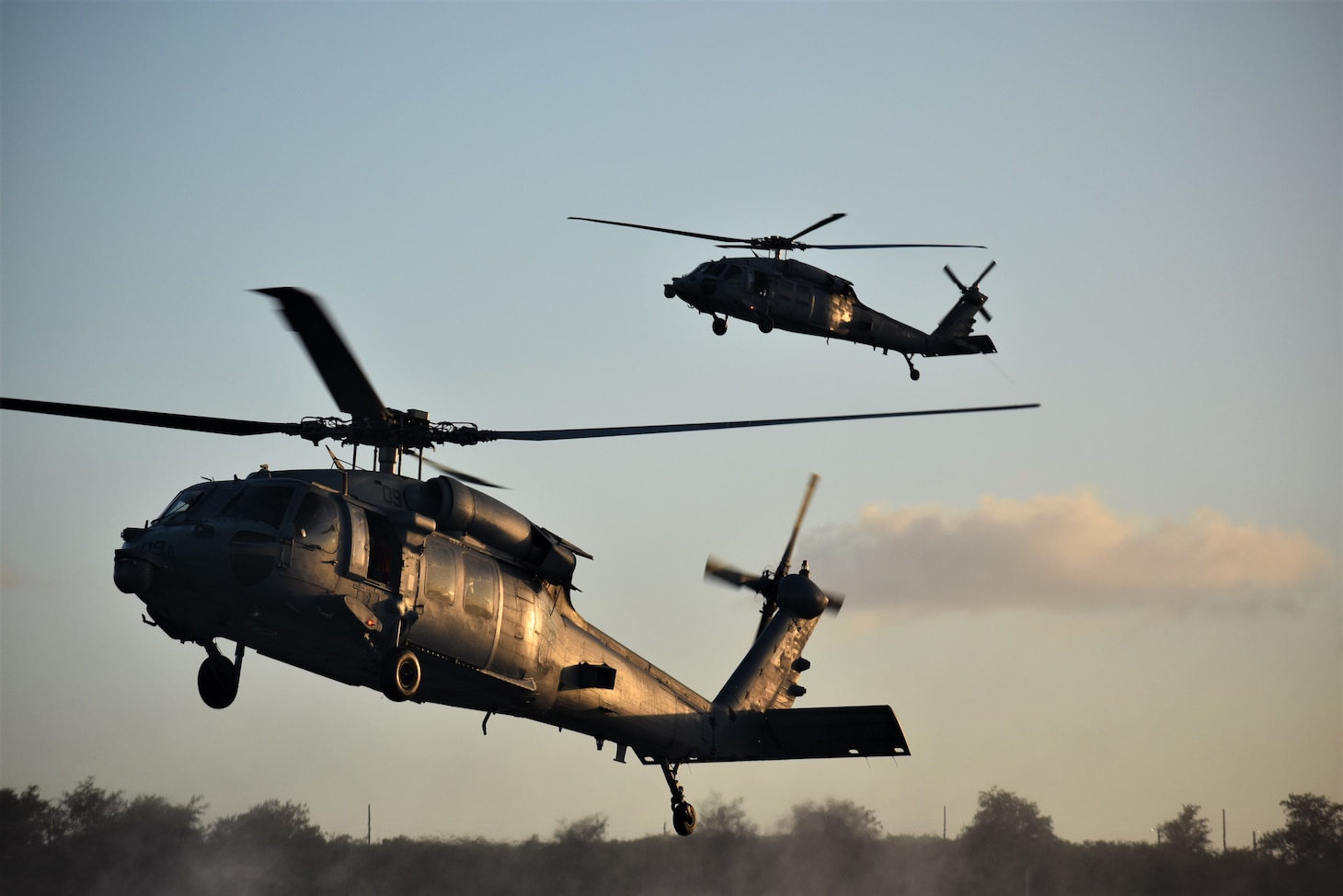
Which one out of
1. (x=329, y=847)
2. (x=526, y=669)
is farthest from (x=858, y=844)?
(x=526, y=669)

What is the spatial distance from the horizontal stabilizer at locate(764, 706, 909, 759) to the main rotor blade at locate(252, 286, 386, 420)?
8729 mm

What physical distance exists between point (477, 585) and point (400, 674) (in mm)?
1743

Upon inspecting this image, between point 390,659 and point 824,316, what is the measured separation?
48.6 feet

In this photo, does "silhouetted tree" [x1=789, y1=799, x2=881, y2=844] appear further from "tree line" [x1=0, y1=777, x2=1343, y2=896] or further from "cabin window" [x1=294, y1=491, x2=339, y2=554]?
"cabin window" [x1=294, y1=491, x2=339, y2=554]

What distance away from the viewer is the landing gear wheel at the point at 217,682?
700 inches

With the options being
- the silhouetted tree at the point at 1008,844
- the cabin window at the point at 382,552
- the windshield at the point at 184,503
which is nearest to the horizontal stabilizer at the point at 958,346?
the cabin window at the point at 382,552

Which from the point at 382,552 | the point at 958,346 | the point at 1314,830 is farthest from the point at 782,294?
the point at 1314,830

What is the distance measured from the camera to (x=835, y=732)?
23141 mm

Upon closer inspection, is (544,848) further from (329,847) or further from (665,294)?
(665,294)

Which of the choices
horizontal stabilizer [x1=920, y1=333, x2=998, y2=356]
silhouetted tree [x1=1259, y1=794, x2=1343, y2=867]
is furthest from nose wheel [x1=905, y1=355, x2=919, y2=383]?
silhouetted tree [x1=1259, y1=794, x2=1343, y2=867]

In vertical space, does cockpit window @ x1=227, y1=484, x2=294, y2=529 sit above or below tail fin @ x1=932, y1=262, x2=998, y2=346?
below

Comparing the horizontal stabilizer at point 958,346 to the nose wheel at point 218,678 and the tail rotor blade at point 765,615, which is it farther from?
the nose wheel at point 218,678

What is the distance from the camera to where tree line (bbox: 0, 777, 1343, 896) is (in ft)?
146

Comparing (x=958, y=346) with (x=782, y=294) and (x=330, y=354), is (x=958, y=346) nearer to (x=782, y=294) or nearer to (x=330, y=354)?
(x=782, y=294)
